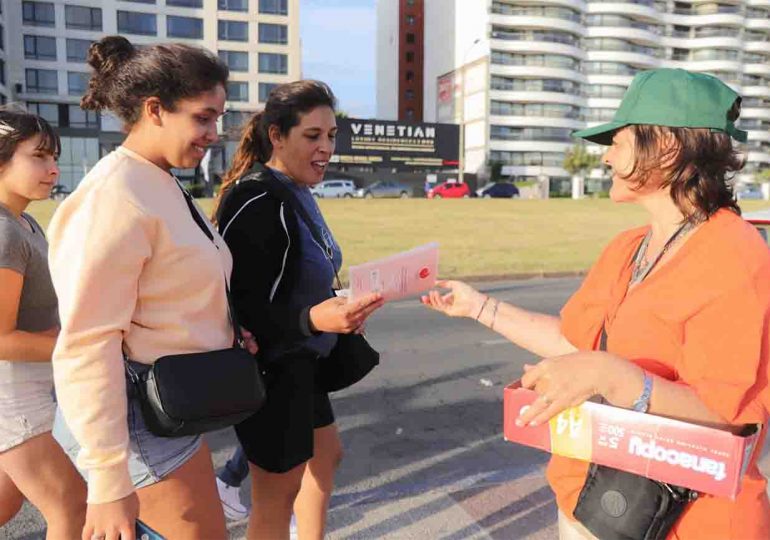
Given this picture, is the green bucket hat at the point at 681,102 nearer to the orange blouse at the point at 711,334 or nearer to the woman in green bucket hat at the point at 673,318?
the woman in green bucket hat at the point at 673,318

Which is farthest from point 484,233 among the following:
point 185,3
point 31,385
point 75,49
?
point 75,49

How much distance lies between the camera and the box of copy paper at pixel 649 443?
1.33m

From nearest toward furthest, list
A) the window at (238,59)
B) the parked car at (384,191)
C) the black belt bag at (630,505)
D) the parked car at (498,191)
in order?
the black belt bag at (630,505), the parked car at (384,191), the parked car at (498,191), the window at (238,59)

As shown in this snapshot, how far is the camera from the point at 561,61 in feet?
241

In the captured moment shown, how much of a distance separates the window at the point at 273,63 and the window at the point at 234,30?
2276 millimetres

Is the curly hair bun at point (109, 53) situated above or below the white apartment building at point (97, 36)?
below

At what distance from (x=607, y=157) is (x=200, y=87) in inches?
42.3

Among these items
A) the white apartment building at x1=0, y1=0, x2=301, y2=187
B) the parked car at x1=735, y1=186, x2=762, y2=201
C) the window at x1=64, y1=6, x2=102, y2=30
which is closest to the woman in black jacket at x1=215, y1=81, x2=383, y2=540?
the white apartment building at x1=0, y1=0, x2=301, y2=187

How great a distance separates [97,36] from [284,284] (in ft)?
206

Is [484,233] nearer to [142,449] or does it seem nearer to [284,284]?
[284,284]

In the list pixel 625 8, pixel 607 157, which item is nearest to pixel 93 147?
pixel 625 8

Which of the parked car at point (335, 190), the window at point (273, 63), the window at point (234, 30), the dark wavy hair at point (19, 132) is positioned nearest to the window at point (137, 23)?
the window at point (234, 30)

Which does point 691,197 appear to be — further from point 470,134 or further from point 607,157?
point 470,134

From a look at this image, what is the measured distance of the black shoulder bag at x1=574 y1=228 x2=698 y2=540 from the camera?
147 cm
